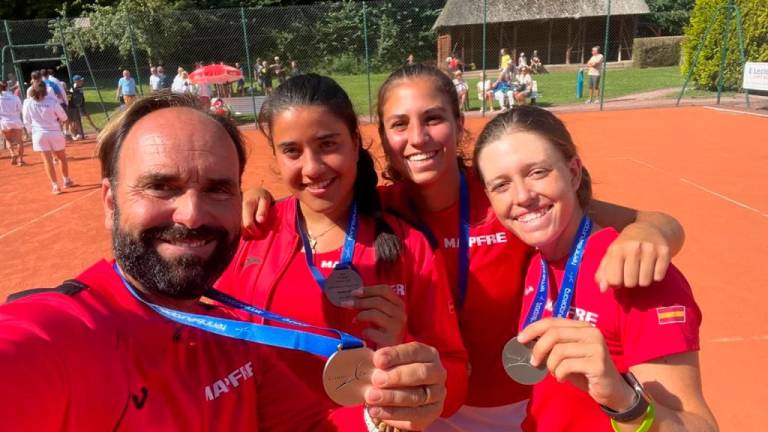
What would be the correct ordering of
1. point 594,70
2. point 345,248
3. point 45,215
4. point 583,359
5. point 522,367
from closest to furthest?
1. point 583,359
2. point 522,367
3. point 345,248
4. point 45,215
5. point 594,70

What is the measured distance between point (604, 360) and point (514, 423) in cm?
121

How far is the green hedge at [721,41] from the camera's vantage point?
20062 millimetres

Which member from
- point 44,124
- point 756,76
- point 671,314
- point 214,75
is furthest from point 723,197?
point 214,75

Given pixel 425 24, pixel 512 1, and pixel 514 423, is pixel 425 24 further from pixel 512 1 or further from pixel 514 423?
pixel 514 423

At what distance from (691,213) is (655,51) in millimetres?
35679

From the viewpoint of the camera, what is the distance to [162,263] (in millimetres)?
1628

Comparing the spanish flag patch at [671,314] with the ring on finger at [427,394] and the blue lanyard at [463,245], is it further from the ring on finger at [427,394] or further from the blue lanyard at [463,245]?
the blue lanyard at [463,245]

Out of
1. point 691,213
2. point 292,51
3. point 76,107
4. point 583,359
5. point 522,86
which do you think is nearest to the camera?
point 583,359

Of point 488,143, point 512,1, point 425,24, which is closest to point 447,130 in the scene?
point 488,143

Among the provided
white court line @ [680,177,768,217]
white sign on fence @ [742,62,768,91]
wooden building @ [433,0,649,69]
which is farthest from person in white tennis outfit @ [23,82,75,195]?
wooden building @ [433,0,649,69]

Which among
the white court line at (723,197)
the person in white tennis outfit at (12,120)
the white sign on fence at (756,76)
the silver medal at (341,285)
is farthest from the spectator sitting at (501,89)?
the silver medal at (341,285)

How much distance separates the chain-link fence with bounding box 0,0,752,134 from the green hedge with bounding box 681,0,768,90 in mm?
1802

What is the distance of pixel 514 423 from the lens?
97.0 inches

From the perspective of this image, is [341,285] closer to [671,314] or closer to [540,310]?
[540,310]
